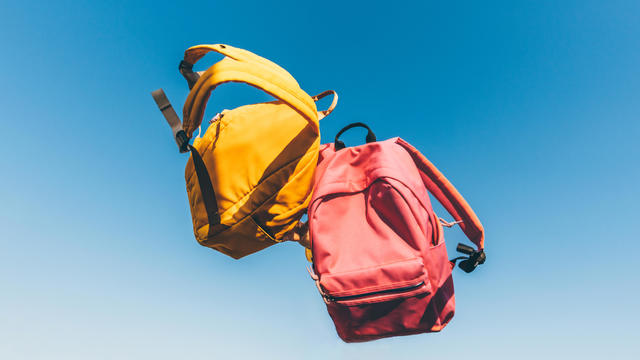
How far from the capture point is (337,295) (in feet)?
5.23

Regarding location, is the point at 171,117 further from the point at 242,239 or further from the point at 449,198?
the point at 449,198

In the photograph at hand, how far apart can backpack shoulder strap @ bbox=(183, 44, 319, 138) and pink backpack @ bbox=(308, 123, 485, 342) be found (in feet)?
1.04

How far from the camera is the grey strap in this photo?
151 centimetres

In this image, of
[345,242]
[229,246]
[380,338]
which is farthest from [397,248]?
[229,246]

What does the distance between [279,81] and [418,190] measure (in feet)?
2.30

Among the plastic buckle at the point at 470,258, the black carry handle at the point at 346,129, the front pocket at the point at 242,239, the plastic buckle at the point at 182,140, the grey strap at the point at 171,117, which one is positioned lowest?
the plastic buckle at the point at 470,258

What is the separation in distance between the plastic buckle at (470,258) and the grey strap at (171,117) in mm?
1259

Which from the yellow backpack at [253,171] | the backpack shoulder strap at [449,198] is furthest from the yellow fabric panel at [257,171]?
the backpack shoulder strap at [449,198]

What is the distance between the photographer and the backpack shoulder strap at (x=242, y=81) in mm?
1406

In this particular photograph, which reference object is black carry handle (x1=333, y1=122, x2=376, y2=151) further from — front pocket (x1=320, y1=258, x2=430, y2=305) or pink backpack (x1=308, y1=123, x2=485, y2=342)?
front pocket (x1=320, y1=258, x2=430, y2=305)

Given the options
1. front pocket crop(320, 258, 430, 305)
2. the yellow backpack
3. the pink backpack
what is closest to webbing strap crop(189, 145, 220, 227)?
the yellow backpack

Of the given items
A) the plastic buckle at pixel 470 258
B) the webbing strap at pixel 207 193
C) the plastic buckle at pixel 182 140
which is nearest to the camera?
the plastic buckle at pixel 182 140

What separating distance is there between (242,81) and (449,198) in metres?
1.12

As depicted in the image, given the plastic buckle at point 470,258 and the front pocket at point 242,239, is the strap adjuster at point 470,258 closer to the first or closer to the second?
the plastic buckle at point 470,258
